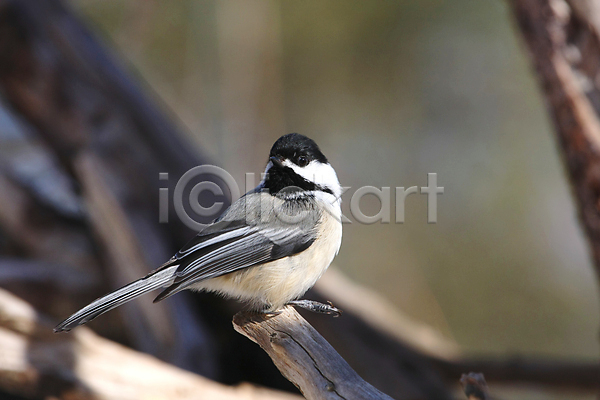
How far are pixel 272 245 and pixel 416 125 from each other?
19.8 ft

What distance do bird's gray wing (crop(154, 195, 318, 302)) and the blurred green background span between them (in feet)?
14.5

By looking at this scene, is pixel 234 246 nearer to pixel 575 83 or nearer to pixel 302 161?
pixel 302 161

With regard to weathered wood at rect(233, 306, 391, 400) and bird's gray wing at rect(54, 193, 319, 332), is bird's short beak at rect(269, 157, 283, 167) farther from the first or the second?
weathered wood at rect(233, 306, 391, 400)

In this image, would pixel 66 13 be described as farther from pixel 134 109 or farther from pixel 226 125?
pixel 226 125

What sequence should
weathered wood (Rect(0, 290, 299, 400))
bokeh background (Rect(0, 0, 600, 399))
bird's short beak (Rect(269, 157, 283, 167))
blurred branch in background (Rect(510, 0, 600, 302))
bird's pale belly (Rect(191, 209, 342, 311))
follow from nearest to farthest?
bird's pale belly (Rect(191, 209, 342, 311))
bird's short beak (Rect(269, 157, 283, 167))
weathered wood (Rect(0, 290, 299, 400))
blurred branch in background (Rect(510, 0, 600, 302))
bokeh background (Rect(0, 0, 600, 399))

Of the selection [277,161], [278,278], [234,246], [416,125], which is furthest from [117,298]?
[416,125]

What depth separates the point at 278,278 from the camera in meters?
2.09

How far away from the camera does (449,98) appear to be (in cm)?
765

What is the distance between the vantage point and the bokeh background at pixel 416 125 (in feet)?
→ 23.0

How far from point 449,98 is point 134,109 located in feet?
16.5

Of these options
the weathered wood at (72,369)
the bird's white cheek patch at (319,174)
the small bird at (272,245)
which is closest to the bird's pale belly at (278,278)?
the small bird at (272,245)

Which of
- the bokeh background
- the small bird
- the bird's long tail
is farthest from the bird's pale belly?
the bokeh background

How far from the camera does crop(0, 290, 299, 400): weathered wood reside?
271 centimetres

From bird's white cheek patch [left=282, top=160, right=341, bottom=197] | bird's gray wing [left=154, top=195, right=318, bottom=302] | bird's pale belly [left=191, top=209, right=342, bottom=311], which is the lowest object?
bird's pale belly [left=191, top=209, right=342, bottom=311]
